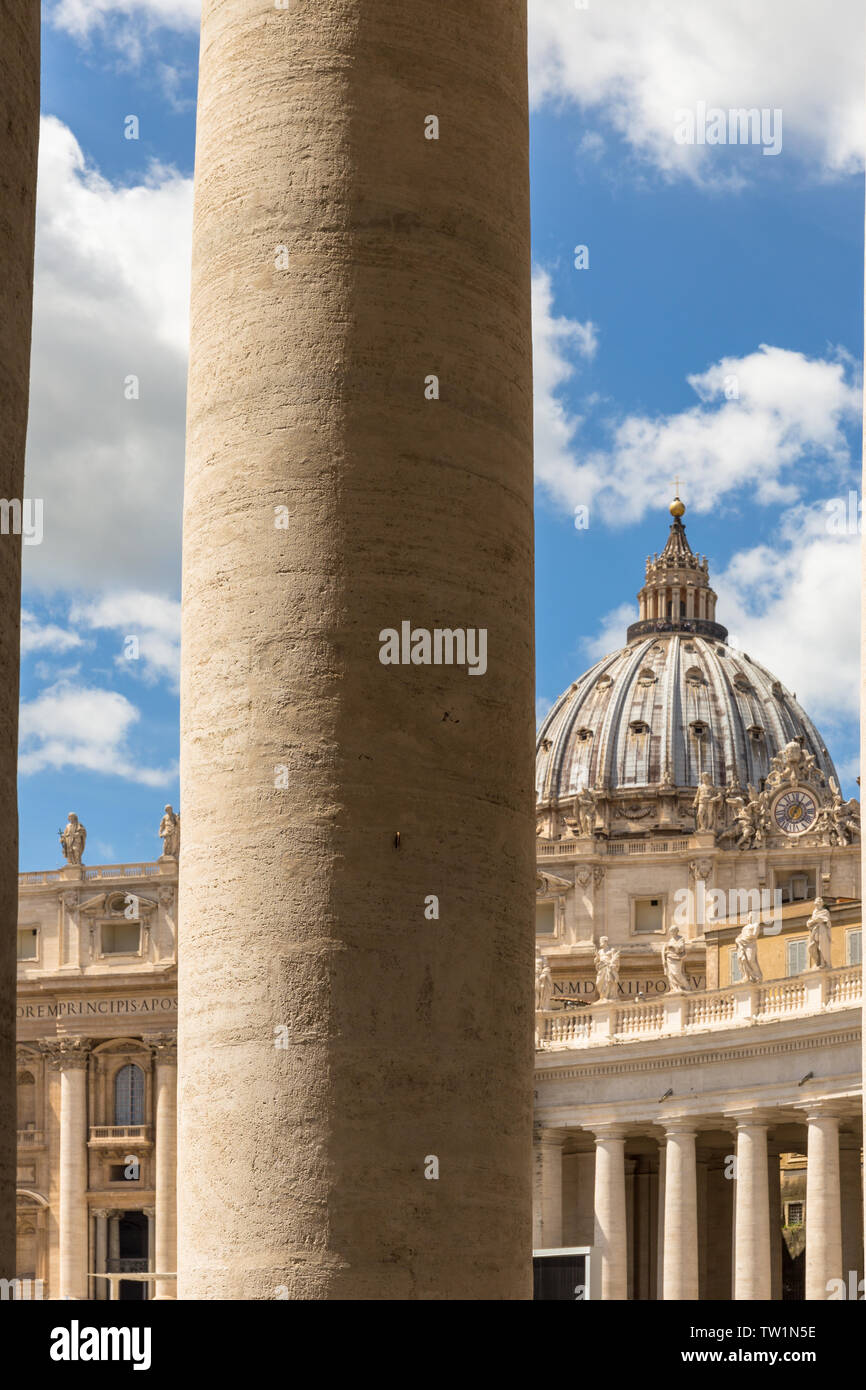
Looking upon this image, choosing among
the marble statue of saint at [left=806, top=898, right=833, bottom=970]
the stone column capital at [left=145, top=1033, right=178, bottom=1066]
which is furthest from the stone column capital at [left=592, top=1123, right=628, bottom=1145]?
the stone column capital at [left=145, top=1033, right=178, bottom=1066]

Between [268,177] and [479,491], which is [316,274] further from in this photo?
[479,491]

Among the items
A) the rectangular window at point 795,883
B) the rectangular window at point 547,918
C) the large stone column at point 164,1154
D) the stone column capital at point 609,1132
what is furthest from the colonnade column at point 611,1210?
the rectangular window at point 795,883

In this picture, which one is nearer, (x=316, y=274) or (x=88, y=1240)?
(x=316, y=274)

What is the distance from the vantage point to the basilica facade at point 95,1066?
135500 mm

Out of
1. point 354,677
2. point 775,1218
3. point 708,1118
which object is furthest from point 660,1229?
point 354,677

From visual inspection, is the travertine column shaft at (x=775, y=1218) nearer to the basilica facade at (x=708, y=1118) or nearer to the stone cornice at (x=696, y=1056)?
the basilica facade at (x=708, y=1118)

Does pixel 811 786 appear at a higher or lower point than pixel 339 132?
higher

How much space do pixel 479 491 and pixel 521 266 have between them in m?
1.99

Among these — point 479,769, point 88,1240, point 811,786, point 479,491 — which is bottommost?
point 88,1240

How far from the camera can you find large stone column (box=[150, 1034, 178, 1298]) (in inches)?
5074

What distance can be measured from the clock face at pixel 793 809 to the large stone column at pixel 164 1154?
2145 inches

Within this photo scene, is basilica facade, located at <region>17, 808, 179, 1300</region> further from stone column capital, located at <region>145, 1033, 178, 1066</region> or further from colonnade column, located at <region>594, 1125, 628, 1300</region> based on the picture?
colonnade column, located at <region>594, 1125, 628, 1300</region>

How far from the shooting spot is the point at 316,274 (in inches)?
628

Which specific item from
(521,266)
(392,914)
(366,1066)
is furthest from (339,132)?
(366,1066)
